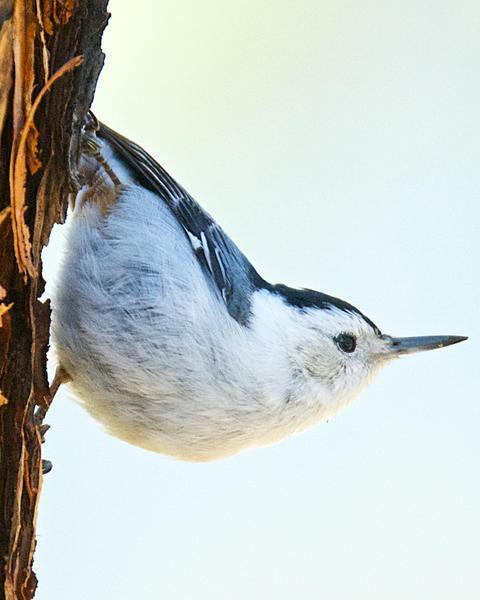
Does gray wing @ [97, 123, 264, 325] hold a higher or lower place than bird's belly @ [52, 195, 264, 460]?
higher

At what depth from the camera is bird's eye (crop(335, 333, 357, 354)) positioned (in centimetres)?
198

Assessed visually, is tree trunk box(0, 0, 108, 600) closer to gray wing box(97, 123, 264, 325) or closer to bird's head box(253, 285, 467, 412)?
gray wing box(97, 123, 264, 325)

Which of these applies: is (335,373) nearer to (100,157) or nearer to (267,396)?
(267,396)

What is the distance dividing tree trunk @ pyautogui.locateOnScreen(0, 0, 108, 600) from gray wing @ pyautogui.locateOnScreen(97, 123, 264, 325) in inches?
19.7

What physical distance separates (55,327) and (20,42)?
77 cm

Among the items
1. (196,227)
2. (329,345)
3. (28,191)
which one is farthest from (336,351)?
(28,191)

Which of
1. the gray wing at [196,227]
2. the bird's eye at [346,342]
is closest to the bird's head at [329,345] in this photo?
the bird's eye at [346,342]

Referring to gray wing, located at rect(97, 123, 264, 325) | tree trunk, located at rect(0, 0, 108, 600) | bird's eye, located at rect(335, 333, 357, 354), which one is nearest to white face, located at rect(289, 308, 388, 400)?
bird's eye, located at rect(335, 333, 357, 354)

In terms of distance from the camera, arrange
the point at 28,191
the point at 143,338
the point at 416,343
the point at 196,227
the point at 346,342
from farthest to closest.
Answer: the point at 416,343, the point at 346,342, the point at 196,227, the point at 143,338, the point at 28,191

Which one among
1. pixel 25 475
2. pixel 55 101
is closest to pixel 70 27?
pixel 55 101

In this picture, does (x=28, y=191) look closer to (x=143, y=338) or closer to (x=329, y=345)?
(x=143, y=338)

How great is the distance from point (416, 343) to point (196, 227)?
71 centimetres

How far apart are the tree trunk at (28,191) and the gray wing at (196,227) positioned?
1.64 feet

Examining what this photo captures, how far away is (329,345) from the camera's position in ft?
6.37
